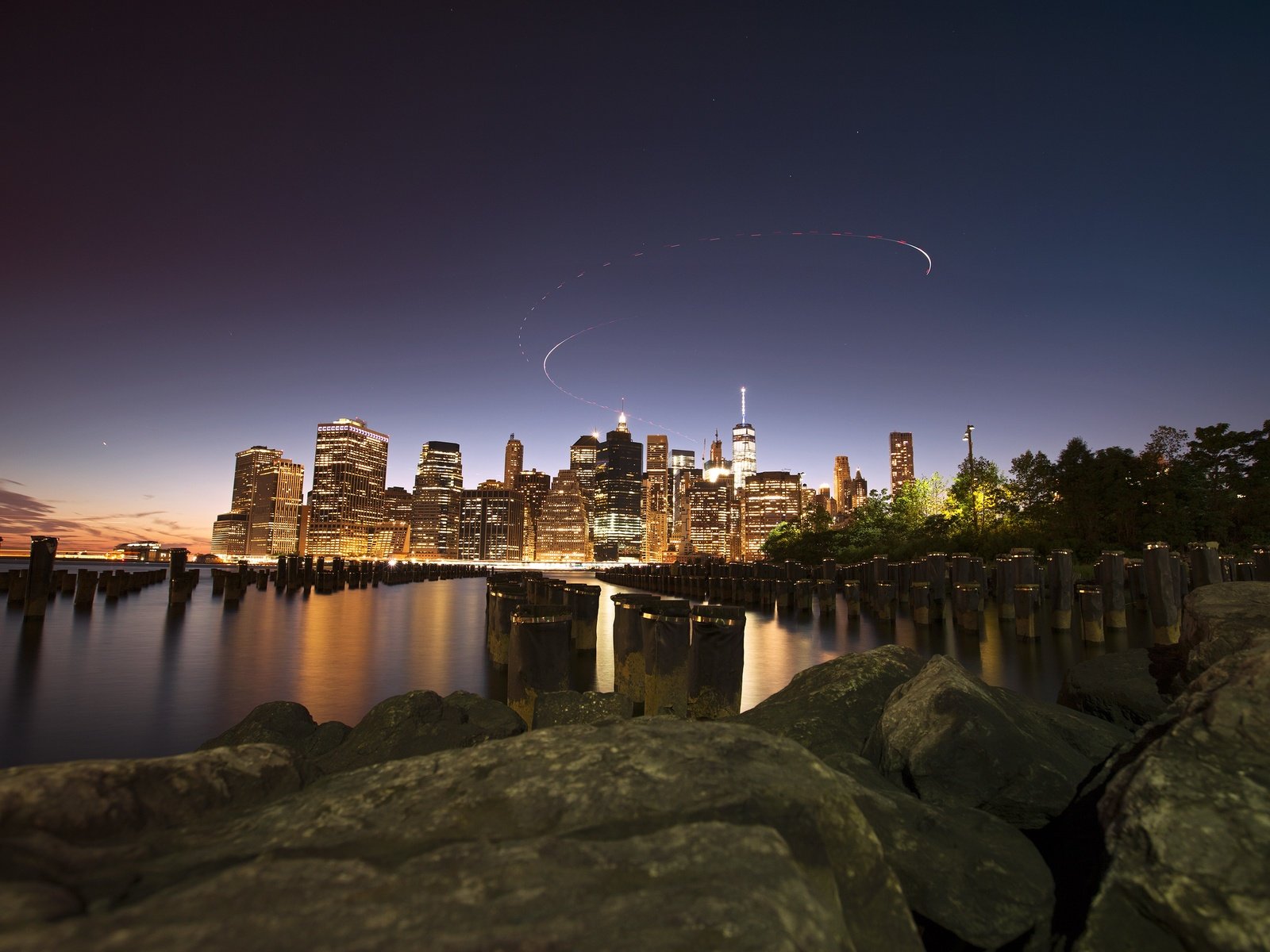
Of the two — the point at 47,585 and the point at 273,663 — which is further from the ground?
the point at 47,585

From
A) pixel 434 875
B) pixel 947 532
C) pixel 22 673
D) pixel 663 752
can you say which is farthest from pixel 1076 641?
pixel 947 532

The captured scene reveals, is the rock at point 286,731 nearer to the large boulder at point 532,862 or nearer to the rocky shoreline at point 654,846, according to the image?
the rocky shoreline at point 654,846

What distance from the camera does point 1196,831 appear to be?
2.66 metres

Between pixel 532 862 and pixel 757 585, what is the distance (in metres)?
31.8

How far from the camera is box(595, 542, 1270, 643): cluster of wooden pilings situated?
15664mm

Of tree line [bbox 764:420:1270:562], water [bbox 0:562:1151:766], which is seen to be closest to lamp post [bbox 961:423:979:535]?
tree line [bbox 764:420:1270:562]

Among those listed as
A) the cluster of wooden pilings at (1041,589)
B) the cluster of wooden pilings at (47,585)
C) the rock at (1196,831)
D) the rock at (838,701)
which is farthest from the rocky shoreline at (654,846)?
the cluster of wooden pilings at (47,585)

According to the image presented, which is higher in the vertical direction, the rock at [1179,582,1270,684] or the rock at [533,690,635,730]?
the rock at [1179,582,1270,684]

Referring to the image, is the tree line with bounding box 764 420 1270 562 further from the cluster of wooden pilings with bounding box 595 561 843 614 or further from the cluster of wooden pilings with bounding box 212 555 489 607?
the cluster of wooden pilings with bounding box 212 555 489 607

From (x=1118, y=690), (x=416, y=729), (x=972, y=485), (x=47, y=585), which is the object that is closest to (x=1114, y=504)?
(x=972, y=485)

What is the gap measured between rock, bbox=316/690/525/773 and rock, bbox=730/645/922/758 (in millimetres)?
2606

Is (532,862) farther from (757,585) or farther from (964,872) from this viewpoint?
(757,585)

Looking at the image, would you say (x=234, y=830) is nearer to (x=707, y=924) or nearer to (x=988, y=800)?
(x=707, y=924)

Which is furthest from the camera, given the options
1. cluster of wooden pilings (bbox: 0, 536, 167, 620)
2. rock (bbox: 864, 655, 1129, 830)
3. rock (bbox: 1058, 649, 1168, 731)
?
cluster of wooden pilings (bbox: 0, 536, 167, 620)
